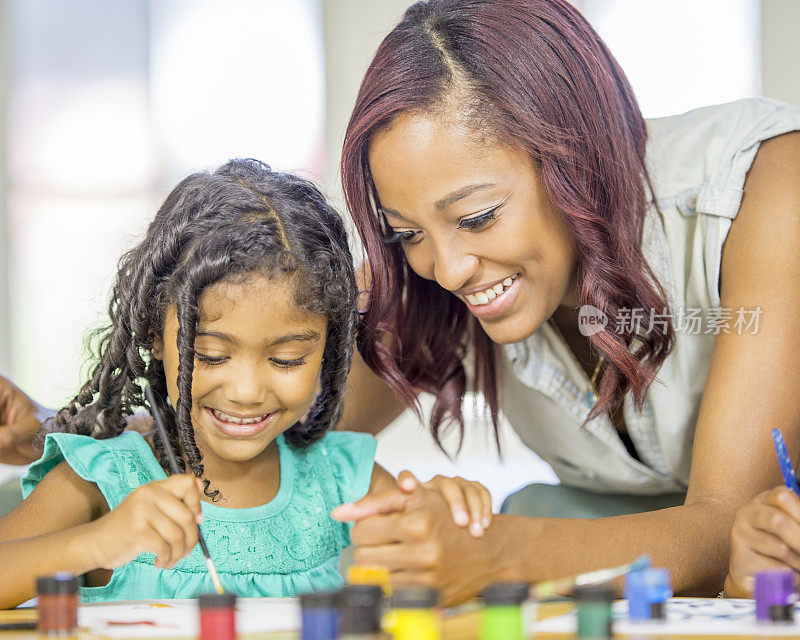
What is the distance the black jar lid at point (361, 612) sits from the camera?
659 millimetres

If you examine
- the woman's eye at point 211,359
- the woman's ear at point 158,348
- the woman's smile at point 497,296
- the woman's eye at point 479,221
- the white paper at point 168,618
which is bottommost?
the white paper at point 168,618

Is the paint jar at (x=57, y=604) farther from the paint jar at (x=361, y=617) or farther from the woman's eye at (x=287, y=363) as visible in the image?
the woman's eye at (x=287, y=363)

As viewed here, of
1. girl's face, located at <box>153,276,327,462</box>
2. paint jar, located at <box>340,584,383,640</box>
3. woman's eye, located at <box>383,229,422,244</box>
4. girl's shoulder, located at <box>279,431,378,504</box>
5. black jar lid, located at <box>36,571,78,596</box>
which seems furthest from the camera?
girl's shoulder, located at <box>279,431,378,504</box>

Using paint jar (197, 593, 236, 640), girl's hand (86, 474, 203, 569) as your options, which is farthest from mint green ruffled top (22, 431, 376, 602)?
paint jar (197, 593, 236, 640)

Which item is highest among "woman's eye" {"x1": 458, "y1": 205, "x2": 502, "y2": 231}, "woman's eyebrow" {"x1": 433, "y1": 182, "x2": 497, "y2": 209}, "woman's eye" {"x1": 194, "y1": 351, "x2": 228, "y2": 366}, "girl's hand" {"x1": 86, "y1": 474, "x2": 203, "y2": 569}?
"woman's eyebrow" {"x1": 433, "y1": 182, "x2": 497, "y2": 209}

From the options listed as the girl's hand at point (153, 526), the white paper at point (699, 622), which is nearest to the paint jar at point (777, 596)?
the white paper at point (699, 622)

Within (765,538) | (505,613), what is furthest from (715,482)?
(505,613)

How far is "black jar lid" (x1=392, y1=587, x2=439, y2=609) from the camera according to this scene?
685 millimetres

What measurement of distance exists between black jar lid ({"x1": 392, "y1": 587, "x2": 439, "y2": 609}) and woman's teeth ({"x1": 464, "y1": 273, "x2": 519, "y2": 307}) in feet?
2.29

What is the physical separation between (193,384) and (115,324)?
0.18 metres

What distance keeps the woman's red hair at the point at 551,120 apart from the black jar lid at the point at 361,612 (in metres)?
0.74

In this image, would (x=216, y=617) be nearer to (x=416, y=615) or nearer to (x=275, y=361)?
(x=416, y=615)

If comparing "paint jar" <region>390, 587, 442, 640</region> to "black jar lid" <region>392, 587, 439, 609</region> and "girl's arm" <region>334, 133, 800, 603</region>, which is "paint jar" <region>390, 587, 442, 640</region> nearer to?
"black jar lid" <region>392, 587, 439, 609</region>

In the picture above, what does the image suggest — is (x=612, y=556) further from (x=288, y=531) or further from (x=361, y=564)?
(x=288, y=531)
